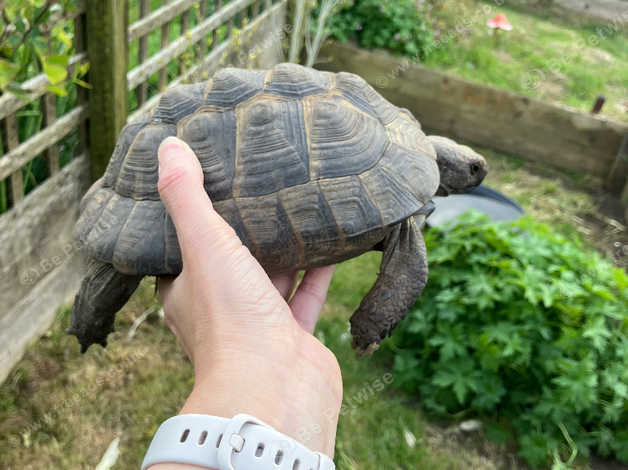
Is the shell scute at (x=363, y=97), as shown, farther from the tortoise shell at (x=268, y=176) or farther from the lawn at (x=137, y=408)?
the lawn at (x=137, y=408)

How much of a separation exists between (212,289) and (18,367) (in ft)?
7.38

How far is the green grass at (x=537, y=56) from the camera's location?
6.22 m

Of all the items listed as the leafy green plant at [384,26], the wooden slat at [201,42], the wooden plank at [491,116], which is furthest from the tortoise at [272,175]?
the leafy green plant at [384,26]

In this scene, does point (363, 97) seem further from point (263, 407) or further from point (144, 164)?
point (263, 407)

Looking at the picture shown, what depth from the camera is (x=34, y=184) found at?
3.14 metres

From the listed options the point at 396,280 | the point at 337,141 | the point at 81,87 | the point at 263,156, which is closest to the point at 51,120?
the point at 81,87

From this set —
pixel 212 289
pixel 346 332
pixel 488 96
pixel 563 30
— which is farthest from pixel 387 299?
pixel 563 30

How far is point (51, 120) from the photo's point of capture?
2.99 meters

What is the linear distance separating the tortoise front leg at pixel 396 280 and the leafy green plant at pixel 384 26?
4.52 m

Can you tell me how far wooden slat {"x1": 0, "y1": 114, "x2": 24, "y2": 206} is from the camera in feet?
8.87

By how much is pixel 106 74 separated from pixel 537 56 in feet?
17.2

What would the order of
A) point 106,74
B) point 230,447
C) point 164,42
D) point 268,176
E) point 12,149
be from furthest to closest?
1. point 164,42
2. point 106,74
3. point 12,149
4. point 268,176
5. point 230,447

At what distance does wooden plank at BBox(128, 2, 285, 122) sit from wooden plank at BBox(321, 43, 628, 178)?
687 mm

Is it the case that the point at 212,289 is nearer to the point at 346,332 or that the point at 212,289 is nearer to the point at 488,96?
the point at 346,332
